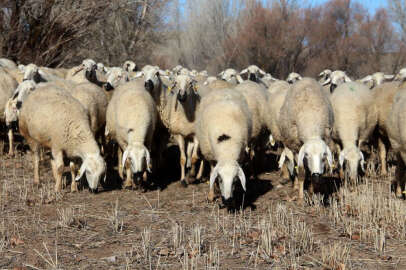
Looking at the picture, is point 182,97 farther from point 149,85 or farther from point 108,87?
point 108,87

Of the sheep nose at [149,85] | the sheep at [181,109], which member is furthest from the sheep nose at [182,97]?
the sheep nose at [149,85]

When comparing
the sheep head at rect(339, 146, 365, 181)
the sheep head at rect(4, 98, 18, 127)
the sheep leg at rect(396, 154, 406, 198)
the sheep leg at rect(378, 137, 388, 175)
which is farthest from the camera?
the sheep head at rect(4, 98, 18, 127)

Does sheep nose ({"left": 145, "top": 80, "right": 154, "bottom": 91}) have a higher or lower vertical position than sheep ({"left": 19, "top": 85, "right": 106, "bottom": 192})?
higher

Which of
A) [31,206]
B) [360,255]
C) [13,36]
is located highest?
[13,36]

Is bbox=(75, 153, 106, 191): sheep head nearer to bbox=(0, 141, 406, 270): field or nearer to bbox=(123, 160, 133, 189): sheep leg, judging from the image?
bbox=(0, 141, 406, 270): field

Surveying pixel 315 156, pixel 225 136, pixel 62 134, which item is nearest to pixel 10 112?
pixel 62 134

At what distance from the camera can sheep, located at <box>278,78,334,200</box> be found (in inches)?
280

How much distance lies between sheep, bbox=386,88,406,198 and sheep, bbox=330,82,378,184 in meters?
0.85

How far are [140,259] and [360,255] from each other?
8.17ft

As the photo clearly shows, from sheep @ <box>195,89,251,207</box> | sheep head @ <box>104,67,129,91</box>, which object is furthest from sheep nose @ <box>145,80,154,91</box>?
sheep head @ <box>104,67,129,91</box>

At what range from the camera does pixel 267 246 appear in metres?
5.29

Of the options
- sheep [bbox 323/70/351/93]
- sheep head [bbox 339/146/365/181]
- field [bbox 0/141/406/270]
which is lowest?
field [bbox 0/141/406/270]

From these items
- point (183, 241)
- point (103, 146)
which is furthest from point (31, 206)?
point (103, 146)

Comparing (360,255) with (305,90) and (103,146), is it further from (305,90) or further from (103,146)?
(103,146)
